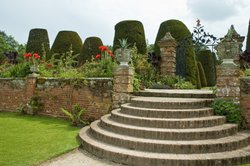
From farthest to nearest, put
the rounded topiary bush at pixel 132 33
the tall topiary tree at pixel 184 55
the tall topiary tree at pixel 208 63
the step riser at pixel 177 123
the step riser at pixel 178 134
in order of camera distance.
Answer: the tall topiary tree at pixel 208 63 → the rounded topiary bush at pixel 132 33 → the tall topiary tree at pixel 184 55 → the step riser at pixel 177 123 → the step riser at pixel 178 134

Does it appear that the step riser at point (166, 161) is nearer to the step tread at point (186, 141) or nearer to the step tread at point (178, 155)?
the step tread at point (178, 155)

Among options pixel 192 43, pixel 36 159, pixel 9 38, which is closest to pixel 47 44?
pixel 192 43

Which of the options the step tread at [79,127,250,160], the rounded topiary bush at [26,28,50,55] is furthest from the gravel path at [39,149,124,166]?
Answer: the rounded topiary bush at [26,28,50,55]

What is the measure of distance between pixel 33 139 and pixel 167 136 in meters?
3.70

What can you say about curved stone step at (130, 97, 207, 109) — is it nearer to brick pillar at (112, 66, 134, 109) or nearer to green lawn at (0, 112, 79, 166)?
brick pillar at (112, 66, 134, 109)

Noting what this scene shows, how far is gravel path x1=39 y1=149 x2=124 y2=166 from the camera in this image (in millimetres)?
5473

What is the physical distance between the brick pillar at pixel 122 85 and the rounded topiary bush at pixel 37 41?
1483 cm

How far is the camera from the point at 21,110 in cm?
1145

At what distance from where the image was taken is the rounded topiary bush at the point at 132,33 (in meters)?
15.5

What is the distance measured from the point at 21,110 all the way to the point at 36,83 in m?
1.31

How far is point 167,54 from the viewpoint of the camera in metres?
12.7

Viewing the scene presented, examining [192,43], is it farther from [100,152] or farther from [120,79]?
[100,152]

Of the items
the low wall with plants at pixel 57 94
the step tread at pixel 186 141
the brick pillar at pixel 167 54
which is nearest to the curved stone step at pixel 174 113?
the step tread at pixel 186 141

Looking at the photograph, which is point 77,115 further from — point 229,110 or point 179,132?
point 229,110
